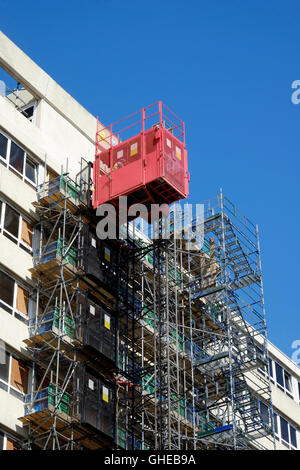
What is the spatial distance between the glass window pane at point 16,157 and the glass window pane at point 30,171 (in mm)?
459

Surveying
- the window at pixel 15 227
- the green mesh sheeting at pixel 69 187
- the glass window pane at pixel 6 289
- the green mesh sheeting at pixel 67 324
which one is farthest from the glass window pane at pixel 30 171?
the green mesh sheeting at pixel 67 324

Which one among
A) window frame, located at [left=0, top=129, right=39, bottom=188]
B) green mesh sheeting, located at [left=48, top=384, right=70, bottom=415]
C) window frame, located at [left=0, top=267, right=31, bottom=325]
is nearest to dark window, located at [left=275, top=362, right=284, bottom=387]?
window frame, located at [left=0, top=129, right=39, bottom=188]

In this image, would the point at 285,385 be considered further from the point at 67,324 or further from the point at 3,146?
the point at 3,146

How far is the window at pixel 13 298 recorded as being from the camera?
46.2 meters

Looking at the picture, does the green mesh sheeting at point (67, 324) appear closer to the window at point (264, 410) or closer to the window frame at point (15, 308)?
the window frame at point (15, 308)

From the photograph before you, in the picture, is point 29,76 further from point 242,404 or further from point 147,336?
point 242,404

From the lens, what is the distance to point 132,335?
5134 centimetres

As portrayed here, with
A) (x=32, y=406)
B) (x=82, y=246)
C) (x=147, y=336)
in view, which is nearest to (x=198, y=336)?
(x=147, y=336)

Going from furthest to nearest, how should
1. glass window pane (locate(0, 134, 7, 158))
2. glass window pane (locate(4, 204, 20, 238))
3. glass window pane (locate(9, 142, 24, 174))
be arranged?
glass window pane (locate(9, 142, 24, 174))
glass window pane (locate(0, 134, 7, 158))
glass window pane (locate(4, 204, 20, 238))

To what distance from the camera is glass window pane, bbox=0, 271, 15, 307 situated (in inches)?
1820

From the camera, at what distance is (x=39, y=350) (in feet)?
150

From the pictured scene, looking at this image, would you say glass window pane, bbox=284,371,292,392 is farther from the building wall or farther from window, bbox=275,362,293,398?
the building wall

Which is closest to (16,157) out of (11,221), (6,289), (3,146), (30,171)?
(3,146)

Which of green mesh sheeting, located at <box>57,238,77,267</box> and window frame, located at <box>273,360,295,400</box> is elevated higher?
window frame, located at <box>273,360,295,400</box>
